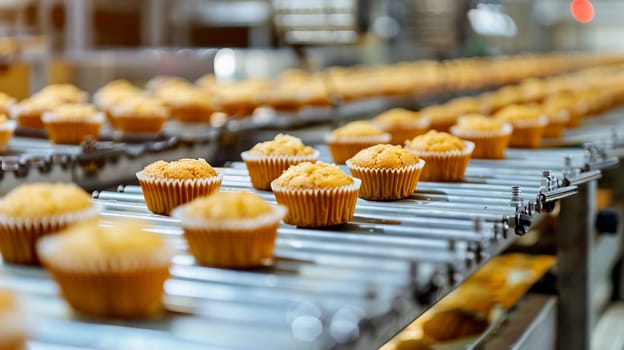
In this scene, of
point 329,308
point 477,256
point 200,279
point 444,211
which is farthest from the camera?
point 444,211

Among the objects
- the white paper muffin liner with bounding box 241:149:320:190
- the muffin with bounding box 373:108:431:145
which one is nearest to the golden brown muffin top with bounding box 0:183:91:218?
the white paper muffin liner with bounding box 241:149:320:190

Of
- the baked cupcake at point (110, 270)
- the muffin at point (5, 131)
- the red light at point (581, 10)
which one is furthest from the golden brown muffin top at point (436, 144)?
the red light at point (581, 10)

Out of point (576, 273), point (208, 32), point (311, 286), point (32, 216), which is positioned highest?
point (208, 32)

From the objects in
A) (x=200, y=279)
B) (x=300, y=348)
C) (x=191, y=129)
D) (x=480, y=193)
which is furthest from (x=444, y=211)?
(x=191, y=129)

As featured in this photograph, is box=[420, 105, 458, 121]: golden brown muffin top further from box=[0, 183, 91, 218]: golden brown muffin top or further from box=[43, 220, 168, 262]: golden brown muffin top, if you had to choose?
box=[43, 220, 168, 262]: golden brown muffin top

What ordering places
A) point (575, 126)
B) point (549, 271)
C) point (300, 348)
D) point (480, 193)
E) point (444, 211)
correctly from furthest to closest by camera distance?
point (575, 126) → point (549, 271) → point (480, 193) → point (444, 211) → point (300, 348)

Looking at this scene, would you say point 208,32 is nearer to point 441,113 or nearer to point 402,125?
point 441,113

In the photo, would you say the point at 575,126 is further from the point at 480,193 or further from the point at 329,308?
the point at 329,308

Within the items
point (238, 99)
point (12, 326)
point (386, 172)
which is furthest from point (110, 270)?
point (238, 99)
